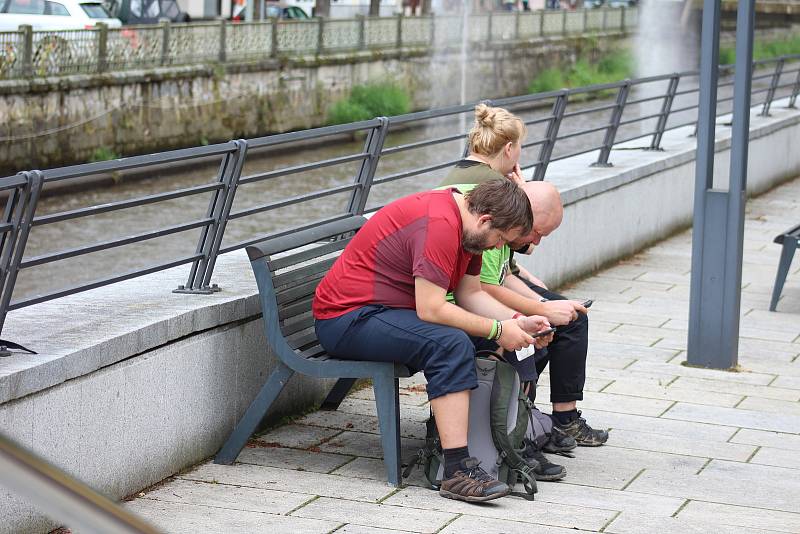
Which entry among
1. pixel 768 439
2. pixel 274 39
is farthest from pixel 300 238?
pixel 274 39

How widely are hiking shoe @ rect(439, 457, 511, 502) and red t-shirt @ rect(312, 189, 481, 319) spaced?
1.82 ft

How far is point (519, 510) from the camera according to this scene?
4.47 meters

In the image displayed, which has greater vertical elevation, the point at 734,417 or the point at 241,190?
the point at 734,417

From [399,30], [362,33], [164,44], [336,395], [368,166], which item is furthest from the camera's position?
[399,30]

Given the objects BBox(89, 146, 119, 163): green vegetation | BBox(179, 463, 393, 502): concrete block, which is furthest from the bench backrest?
BBox(89, 146, 119, 163): green vegetation

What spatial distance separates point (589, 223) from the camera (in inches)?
371

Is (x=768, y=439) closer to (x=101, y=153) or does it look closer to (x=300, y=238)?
(x=300, y=238)

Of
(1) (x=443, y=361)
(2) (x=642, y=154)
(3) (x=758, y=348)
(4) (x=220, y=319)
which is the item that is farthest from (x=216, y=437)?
(2) (x=642, y=154)

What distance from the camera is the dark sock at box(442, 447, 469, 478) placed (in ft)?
14.9

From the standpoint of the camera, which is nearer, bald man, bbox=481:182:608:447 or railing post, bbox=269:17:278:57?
bald man, bbox=481:182:608:447

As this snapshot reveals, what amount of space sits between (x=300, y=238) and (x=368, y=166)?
141 cm

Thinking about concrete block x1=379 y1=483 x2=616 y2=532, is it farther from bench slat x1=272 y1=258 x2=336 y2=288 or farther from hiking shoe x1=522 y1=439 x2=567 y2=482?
bench slat x1=272 y1=258 x2=336 y2=288

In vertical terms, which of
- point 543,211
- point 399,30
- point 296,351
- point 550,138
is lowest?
point 296,351

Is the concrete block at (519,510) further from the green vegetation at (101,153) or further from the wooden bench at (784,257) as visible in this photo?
the green vegetation at (101,153)
